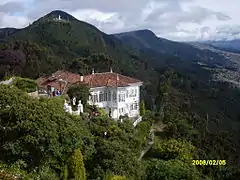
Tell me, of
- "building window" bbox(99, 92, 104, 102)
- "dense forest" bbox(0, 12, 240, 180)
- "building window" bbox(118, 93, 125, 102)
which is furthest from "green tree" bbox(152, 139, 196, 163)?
"building window" bbox(99, 92, 104, 102)

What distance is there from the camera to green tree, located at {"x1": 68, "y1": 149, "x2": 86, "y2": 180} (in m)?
26.5

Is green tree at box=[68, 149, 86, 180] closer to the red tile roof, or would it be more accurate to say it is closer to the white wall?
the white wall

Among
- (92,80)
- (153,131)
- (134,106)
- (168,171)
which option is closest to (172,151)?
(168,171)

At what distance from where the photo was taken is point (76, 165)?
1044 inches

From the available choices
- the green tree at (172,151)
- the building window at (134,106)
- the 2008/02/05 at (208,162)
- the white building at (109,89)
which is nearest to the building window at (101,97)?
the white building at (109,89)

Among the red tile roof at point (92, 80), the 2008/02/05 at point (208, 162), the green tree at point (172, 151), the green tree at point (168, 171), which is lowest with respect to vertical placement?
the 2008/02/05 at point (208, 162)

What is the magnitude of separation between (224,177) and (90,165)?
1587cm

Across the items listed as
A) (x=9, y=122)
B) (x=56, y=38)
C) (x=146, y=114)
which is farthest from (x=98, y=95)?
(x=56, y=38)

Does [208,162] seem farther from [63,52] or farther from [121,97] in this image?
[63,52]

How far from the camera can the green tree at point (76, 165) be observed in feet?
86.9

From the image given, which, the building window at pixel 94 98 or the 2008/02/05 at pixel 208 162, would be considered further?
the building window at pixel 94 98

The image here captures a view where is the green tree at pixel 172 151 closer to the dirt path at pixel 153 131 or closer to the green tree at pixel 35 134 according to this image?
the dirt path at pixel 153 131

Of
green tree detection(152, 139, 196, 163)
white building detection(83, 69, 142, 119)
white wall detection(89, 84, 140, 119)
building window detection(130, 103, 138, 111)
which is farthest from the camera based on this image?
building window detection(130, 103, 138, 111)

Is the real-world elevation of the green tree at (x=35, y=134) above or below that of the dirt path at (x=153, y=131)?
above
